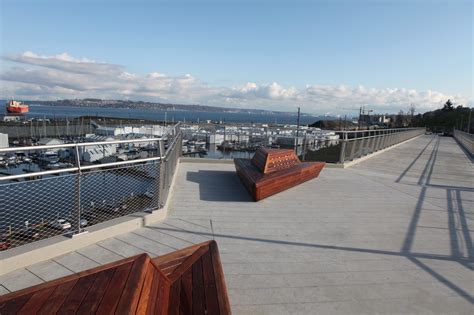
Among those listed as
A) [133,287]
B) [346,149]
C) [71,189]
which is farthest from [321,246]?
[346,149]

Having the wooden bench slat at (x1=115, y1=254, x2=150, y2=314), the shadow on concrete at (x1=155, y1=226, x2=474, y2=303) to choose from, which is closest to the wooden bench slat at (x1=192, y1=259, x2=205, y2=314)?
the wooden bench slat at (x1=115, y1=254, x2=150, y2=314)

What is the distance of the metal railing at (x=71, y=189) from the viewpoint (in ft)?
13.8

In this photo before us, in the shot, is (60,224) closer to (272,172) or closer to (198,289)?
(198,289)

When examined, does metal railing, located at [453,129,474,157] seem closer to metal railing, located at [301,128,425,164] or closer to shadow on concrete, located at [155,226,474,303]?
metal railing, located at [301,128,425,164]

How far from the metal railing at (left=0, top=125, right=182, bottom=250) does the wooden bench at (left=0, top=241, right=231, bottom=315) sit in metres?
1.55

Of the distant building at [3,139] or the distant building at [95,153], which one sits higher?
the distant building at [95,153]

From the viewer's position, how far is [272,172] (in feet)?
25.4

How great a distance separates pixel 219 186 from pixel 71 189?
3.78 metres

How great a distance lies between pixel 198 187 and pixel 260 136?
559 cm

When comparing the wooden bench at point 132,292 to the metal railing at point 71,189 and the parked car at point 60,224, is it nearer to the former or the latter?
the metal railing at point 71,189

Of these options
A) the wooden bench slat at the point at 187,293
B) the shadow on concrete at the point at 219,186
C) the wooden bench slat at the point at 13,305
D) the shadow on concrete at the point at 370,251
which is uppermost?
the wooden bench slat at the point at 13,305

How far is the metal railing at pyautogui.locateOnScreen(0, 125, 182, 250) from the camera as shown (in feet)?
13.8

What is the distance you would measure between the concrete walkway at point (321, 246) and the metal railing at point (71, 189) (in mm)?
551

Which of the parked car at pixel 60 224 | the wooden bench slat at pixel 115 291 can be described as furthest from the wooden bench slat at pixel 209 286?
the parked car at pixel 60 224
